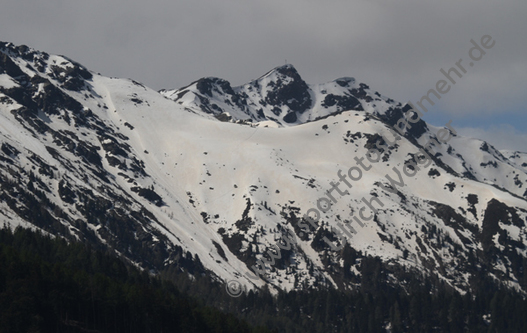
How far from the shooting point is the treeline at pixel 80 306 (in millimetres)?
115000

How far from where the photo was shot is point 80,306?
12925 cm

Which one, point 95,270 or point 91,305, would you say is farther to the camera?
point 95,270

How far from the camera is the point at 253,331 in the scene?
151875 millimetres

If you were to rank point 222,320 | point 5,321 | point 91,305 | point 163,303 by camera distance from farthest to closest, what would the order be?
point 222,320, point 163,303, point 91,305, point 5,321

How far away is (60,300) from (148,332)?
2319 cm

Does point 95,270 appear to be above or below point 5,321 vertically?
above

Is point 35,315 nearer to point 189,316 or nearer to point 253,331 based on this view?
point 189,316

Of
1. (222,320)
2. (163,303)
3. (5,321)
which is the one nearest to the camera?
(5,321)

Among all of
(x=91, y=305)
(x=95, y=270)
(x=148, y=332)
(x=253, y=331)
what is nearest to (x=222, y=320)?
(x=253, y=331)

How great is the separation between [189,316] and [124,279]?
149 ft

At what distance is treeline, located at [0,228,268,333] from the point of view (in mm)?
115000

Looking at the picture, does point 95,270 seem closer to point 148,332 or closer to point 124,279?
point 124,279

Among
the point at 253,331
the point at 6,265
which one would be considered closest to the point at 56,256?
the point at 6,265

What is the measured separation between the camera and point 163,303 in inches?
5531
